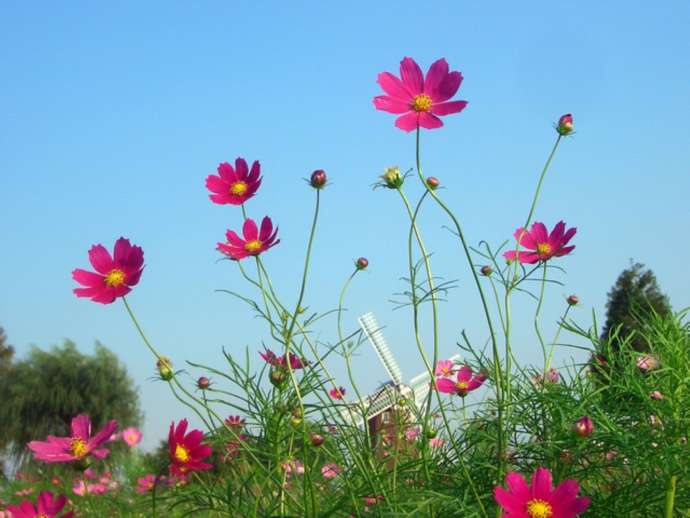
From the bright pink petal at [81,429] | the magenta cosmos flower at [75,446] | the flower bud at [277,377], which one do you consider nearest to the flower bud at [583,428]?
the flower bud at [277,377]

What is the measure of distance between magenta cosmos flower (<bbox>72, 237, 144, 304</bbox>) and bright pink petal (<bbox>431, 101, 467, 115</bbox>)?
0.71 metres

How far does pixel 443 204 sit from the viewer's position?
5.72ft

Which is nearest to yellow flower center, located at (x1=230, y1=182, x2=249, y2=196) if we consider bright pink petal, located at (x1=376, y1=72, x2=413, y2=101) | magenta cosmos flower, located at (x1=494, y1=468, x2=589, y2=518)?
bright pink petal, located at (x1=376, y1=72, x2=413, y2=101)

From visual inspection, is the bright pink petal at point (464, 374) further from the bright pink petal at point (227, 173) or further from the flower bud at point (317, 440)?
the bright pink petal at point (227, 173)

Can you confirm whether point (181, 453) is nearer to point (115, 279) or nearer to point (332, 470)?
point (115, 279)

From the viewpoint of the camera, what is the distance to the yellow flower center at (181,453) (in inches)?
77.6

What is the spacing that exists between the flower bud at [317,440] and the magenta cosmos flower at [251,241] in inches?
17.2

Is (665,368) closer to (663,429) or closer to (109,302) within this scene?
(663,429)

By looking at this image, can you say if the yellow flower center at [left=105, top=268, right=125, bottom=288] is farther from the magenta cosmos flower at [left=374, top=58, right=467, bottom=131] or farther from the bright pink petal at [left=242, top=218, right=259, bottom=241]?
the magenta cosmos flower at [left=374, top=58, right=467, bottom=131]

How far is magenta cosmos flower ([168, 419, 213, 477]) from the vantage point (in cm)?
197

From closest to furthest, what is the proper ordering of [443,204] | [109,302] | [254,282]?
1. [443,204]
2. [109,302]
3. [254,282]

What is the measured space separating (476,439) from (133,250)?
88 cm

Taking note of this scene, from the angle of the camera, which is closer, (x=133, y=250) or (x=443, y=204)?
(x=443, y=204)

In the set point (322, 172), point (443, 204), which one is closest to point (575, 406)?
point (443, 204)
